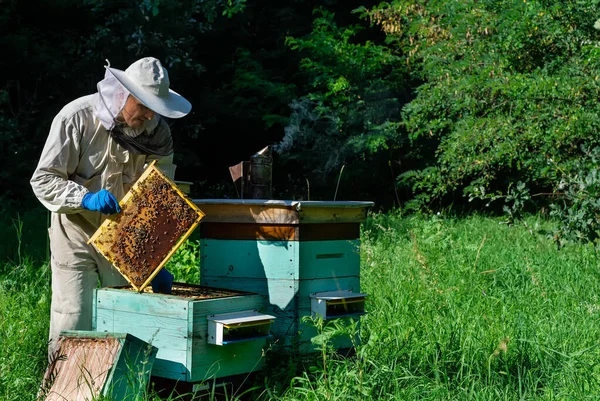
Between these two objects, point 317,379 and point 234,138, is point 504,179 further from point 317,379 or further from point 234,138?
point 317,379

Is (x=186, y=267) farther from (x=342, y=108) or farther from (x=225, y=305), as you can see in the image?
(x=342, y=108)

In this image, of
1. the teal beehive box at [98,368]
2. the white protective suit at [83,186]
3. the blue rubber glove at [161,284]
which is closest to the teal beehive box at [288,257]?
the blue rubber glove at [161,284]

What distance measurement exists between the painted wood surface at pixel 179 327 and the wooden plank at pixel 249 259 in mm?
192

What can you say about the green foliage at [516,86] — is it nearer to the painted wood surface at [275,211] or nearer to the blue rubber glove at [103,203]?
the painted wood surface at [275,211]

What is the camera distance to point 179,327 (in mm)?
2965

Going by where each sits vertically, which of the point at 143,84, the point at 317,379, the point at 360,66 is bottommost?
the point at 317,379

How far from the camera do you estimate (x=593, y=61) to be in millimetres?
6887

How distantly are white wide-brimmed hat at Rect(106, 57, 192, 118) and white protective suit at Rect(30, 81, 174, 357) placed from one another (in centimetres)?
12

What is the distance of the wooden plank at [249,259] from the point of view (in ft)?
10.9

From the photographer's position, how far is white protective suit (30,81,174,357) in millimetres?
3367

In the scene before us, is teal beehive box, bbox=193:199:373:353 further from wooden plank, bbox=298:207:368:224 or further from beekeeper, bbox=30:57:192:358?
beekeeper, bbox=30:57:192:358

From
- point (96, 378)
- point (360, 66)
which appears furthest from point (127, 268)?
point (360, 66)

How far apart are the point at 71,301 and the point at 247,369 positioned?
0.93 meters

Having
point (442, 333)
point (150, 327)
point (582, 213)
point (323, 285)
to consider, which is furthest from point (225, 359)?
point (582, 213)
